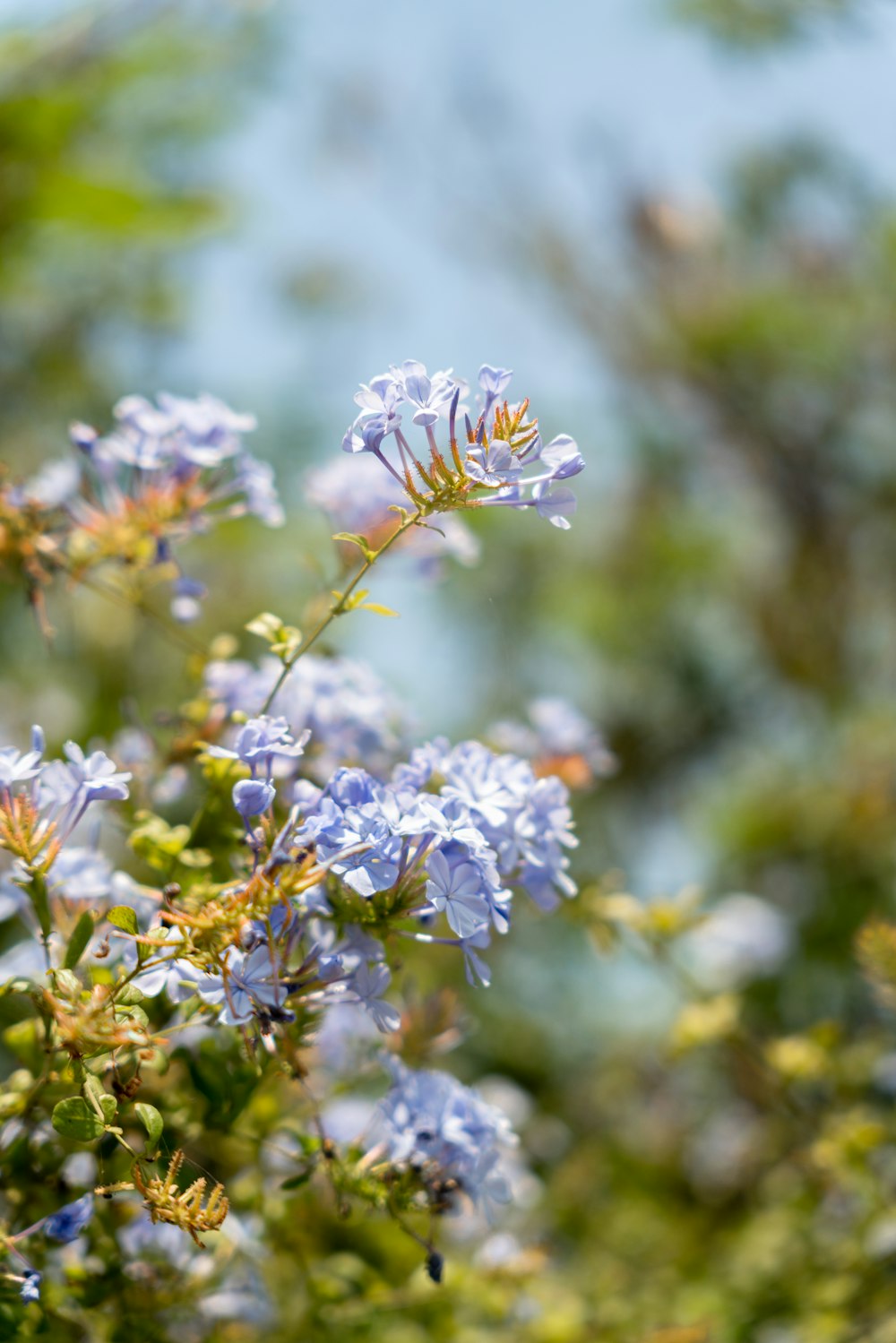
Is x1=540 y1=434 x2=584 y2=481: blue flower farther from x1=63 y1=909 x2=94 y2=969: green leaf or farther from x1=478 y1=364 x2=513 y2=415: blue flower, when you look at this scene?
x1=63 y1=909 x2=94 y2=969: green leaf

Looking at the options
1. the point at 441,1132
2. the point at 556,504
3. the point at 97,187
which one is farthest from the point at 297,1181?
the point at 97,187

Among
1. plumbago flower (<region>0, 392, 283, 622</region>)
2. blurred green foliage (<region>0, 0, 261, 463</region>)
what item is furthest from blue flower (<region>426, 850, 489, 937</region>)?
blurred green foliage (<region>0, 0, 261, 463</region>)

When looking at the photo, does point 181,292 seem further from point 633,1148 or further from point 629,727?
point 633,1148

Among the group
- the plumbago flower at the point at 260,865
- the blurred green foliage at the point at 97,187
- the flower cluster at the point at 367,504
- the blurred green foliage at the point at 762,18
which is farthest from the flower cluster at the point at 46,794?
the blurred green foliage at the point at 97,187

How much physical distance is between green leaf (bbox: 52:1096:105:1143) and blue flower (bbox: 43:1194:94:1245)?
3.0 inches

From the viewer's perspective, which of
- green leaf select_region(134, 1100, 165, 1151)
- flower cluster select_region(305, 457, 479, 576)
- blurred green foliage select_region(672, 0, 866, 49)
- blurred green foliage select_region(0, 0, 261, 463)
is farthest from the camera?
blurred green foliage select_region(0, 0, 261, 463)

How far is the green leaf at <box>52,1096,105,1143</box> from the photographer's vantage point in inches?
14.4

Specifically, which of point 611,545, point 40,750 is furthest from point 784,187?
point 40,750

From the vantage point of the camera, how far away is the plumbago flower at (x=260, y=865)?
378 millimetres

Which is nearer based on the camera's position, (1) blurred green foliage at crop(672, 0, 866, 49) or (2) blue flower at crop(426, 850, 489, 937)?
(2) blue flower at crop(426, 850, 489, 937)

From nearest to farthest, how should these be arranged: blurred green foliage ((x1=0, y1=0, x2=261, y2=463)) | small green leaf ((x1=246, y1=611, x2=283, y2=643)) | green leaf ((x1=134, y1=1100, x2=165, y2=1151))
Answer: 1. green leaf ((x1=134, y1=1100, x2=165, y2=1151))
2. small green leaf ((x1=246, y1=611, x2=283, y2=643))
3. blurred green foliage ((x1=0, y1=0, x2=261, y2=463))

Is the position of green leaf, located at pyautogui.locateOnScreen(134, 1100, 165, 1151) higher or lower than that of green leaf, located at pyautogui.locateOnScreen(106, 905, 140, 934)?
lower

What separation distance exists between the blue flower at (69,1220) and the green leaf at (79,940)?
0.30ft

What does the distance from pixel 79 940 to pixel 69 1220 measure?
11 centimetres
